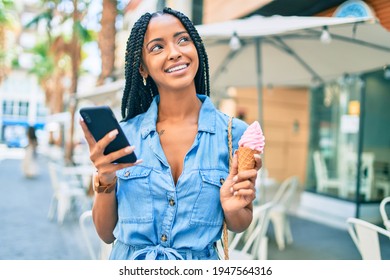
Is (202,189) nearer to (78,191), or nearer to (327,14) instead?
(327,14)

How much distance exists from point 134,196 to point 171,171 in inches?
5.4

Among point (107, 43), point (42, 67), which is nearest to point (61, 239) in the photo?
point (107, 43)

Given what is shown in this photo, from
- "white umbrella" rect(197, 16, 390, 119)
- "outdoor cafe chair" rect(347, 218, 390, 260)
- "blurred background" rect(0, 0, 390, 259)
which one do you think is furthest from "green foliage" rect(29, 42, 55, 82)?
"outdoor cafe chair" rect(347, 218, 390, 260)

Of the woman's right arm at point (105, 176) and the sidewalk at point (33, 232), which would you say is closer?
the woman's right arm at point (105, 176)

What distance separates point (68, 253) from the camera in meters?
4.63

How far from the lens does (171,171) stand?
1240mm

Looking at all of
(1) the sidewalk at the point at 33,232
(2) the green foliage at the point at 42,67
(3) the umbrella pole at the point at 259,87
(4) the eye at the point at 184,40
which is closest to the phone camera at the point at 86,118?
(4) the eye at the point at 184,40

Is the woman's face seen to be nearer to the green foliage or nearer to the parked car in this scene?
the parked car

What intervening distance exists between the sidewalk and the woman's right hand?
2.62 metres

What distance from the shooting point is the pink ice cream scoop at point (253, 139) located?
1144 millimetres

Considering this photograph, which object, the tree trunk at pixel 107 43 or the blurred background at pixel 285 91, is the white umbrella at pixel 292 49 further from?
the tree trunk at pixel 107 43

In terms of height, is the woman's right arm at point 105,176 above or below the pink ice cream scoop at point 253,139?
below

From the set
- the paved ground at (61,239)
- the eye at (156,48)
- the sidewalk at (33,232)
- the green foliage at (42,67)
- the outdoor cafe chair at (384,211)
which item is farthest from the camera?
the green foliage at (42,67)

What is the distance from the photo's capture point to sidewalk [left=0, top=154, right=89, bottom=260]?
4422mm
